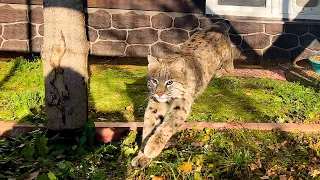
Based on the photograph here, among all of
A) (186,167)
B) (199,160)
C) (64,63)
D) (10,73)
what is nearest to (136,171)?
(186,167)

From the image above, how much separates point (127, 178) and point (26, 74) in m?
4.06

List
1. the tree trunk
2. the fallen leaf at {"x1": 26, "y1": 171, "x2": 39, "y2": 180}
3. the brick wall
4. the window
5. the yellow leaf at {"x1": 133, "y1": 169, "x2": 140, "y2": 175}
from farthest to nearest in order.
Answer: the window < the brick wall < the tree trunk < the yellow leaf at {"x1": 133, "y1": 169, "x2": 140, "y2": 175} < the fallen leaf at {"x1": 26, "y1": 171, "x2": 39, "y2": 180}

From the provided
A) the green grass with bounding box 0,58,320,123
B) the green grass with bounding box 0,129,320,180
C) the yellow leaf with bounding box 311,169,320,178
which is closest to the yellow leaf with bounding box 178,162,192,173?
the green grass with bounding box 0,129,320,180

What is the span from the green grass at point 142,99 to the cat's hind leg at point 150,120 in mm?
725

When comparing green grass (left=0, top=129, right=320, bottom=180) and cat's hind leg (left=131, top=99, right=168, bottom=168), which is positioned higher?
Result: cat's hind leg (left=131, top=99, right=168, bottom=168)

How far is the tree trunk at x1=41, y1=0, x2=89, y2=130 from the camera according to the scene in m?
3.85

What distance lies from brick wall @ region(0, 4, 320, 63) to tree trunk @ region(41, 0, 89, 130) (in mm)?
5563

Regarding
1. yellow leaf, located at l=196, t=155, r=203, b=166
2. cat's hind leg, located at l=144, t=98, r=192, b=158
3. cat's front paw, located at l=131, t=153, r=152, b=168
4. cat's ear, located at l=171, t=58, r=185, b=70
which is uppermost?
cat's ear, located at l=171, t=58, r=185, b=70

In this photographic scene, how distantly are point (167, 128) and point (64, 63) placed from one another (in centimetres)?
115

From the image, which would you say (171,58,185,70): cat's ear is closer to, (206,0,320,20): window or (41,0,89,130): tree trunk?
(41,0,89,130): tree trunk

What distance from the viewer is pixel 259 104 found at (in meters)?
5.70

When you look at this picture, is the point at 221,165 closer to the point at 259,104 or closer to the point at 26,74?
the point at 259,104

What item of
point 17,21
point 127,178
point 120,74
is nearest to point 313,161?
point 127,178

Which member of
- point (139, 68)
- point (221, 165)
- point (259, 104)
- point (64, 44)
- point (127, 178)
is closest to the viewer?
point (127, 178)
